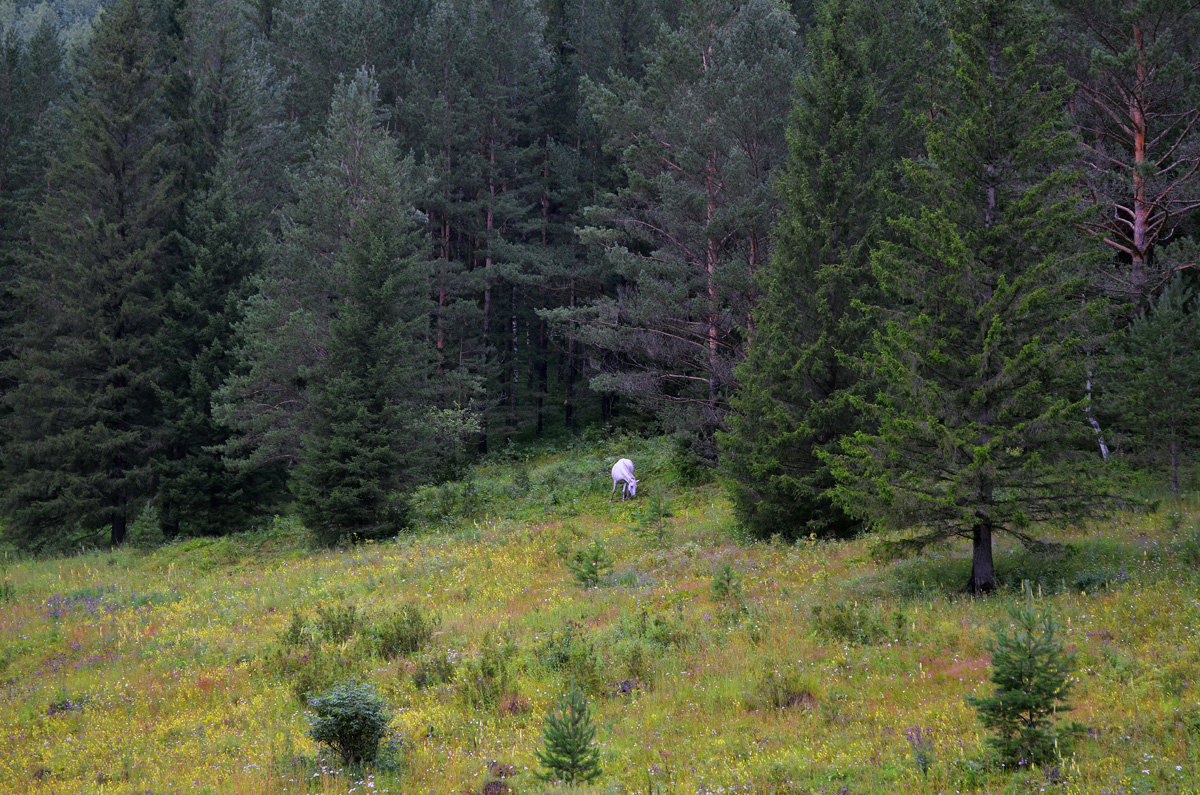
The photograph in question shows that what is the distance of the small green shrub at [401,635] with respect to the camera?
12.3m

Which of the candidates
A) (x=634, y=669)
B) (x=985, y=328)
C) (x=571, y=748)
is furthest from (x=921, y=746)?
(x=985, y=328)

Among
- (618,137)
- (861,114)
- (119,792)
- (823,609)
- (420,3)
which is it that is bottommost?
(119,792)

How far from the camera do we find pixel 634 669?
10.4 metres

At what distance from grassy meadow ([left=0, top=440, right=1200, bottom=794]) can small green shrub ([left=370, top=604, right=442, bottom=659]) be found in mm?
40

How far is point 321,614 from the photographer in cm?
1378

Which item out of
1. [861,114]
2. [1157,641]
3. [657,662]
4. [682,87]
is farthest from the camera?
[682,87]

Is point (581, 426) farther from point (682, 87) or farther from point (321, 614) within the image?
point (321, 614)

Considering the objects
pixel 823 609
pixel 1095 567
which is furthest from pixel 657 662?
pixel 1095 567

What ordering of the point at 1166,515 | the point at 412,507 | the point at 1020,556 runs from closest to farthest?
the point at 1020,556 < the point at 1166,515 < the point at 412,507

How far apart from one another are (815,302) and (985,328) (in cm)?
750

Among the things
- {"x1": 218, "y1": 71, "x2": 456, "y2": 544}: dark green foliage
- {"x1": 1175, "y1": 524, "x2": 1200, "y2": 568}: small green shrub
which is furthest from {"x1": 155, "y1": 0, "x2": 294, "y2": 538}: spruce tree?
{"x1": 1175, "y1": 524, "x2": 1200, "y2": 568}: small green shrub

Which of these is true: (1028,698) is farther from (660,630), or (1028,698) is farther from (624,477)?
(624,477)

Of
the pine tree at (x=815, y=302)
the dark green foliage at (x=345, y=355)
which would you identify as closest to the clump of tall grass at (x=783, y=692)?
the pine tree at (x=815, y=302)

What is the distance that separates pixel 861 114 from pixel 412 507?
17.2m
